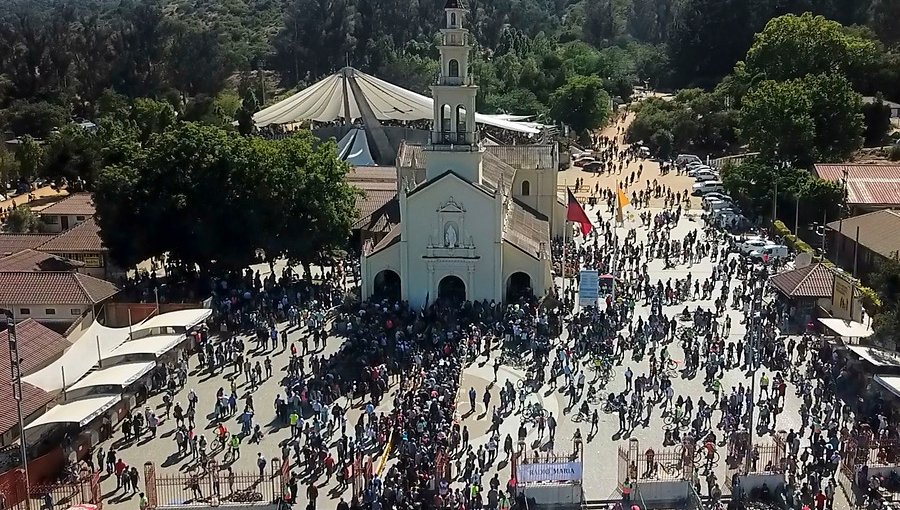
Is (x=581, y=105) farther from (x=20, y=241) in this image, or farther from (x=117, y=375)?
(x=117, y=375)

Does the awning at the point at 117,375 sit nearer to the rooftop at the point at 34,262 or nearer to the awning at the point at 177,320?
the awning at the point at 177,320

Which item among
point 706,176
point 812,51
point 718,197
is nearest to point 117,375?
point 718,197

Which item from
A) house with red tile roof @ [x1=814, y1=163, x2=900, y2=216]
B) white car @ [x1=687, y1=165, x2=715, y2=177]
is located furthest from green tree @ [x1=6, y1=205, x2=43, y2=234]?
white car @ [x1=687, y1=165, x2=715, y2=177]

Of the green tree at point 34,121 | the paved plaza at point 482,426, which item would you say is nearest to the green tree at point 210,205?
the paved plaza at point 482,426

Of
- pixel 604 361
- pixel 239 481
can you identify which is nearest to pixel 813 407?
pixel 604 361

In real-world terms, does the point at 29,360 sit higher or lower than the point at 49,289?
lower

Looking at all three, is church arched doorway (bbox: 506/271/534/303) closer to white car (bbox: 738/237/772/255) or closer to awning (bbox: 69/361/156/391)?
white car (bbox: 738/237/772/255)

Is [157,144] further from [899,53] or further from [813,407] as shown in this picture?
[899,53]
